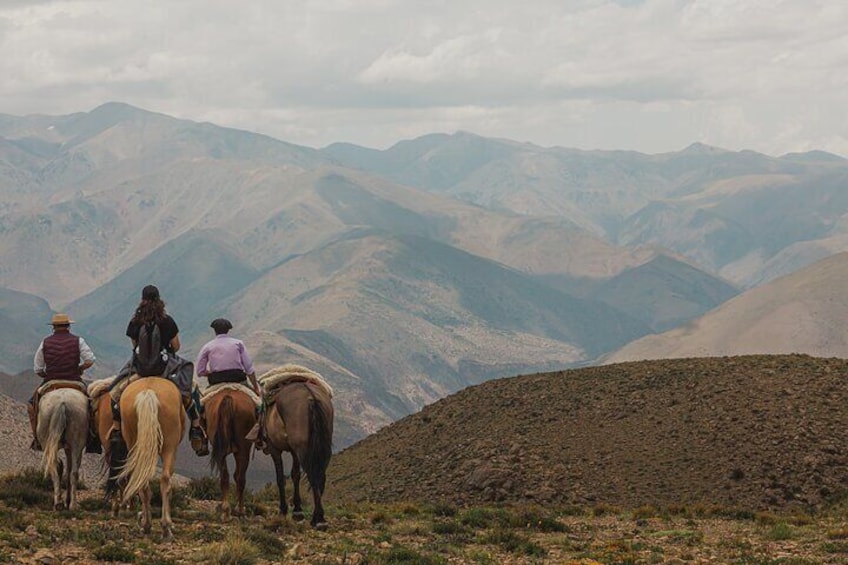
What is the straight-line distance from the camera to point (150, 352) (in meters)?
21.7

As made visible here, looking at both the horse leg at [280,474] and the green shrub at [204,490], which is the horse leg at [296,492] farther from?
the green shrub at [204,490]

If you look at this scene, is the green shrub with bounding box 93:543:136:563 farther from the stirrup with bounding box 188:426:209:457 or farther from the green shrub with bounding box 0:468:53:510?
the green shrub with bounding box 0:468:53:510

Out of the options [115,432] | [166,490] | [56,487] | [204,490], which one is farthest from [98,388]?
[204,490]

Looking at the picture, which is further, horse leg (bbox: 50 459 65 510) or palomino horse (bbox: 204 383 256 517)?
palomino horse (bbox: 204 383 256 517)

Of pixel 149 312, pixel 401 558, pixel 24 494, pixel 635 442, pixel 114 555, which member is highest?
pixel 149 312

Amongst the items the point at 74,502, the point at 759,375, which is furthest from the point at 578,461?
the point at 74,502

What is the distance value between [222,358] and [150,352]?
2.20 m

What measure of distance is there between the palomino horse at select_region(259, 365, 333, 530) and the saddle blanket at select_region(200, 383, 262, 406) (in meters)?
0.47

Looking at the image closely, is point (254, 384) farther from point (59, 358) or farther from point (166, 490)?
point (59, 358)

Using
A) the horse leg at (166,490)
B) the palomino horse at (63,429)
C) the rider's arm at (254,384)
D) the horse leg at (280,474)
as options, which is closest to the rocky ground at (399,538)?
the horse leg at (166,490)

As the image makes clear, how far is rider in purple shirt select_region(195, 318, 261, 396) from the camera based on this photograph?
2361 cm

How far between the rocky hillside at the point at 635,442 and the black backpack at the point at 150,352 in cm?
2078

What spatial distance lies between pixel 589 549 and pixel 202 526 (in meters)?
7.65

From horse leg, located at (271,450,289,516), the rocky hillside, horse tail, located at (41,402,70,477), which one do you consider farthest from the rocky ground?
the rocky hillside
